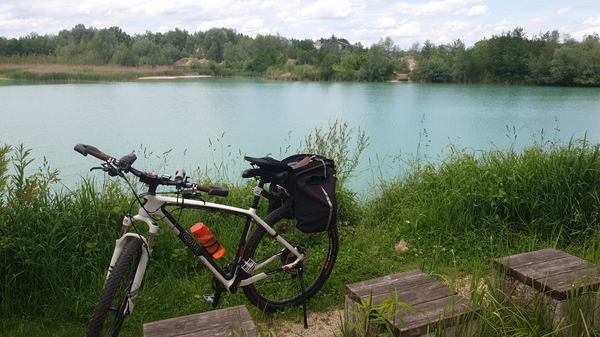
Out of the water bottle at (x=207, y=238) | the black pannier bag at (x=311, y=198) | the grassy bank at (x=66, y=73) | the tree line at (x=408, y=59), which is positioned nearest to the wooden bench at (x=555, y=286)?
the black pannier bag at (x=311, y=198)

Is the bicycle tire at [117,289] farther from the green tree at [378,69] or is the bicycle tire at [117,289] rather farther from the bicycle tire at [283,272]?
the green tree at [378,69]

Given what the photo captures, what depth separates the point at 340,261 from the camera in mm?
3514

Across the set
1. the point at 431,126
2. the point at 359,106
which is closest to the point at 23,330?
the point at 431,126

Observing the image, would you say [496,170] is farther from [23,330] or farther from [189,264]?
[23,330]

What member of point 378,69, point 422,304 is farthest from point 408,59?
point 422,304

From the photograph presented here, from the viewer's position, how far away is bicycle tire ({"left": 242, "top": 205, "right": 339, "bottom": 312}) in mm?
2574

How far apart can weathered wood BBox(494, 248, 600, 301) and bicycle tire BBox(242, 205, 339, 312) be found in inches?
41.6

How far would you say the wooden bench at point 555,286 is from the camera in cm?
196

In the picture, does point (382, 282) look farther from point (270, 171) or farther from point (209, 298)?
point (209, 298)

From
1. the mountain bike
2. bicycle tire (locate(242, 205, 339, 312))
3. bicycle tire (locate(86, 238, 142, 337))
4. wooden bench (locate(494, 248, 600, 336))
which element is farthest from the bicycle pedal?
wooden bench (locate(494, 248, 600, 336))

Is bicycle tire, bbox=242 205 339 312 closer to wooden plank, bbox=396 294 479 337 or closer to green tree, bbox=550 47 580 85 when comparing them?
wooden plank, bbox=396 294 479 337

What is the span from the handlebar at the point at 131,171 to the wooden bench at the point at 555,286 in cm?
150

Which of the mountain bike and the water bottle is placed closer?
the mountain bike

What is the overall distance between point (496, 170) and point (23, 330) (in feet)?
12.8
